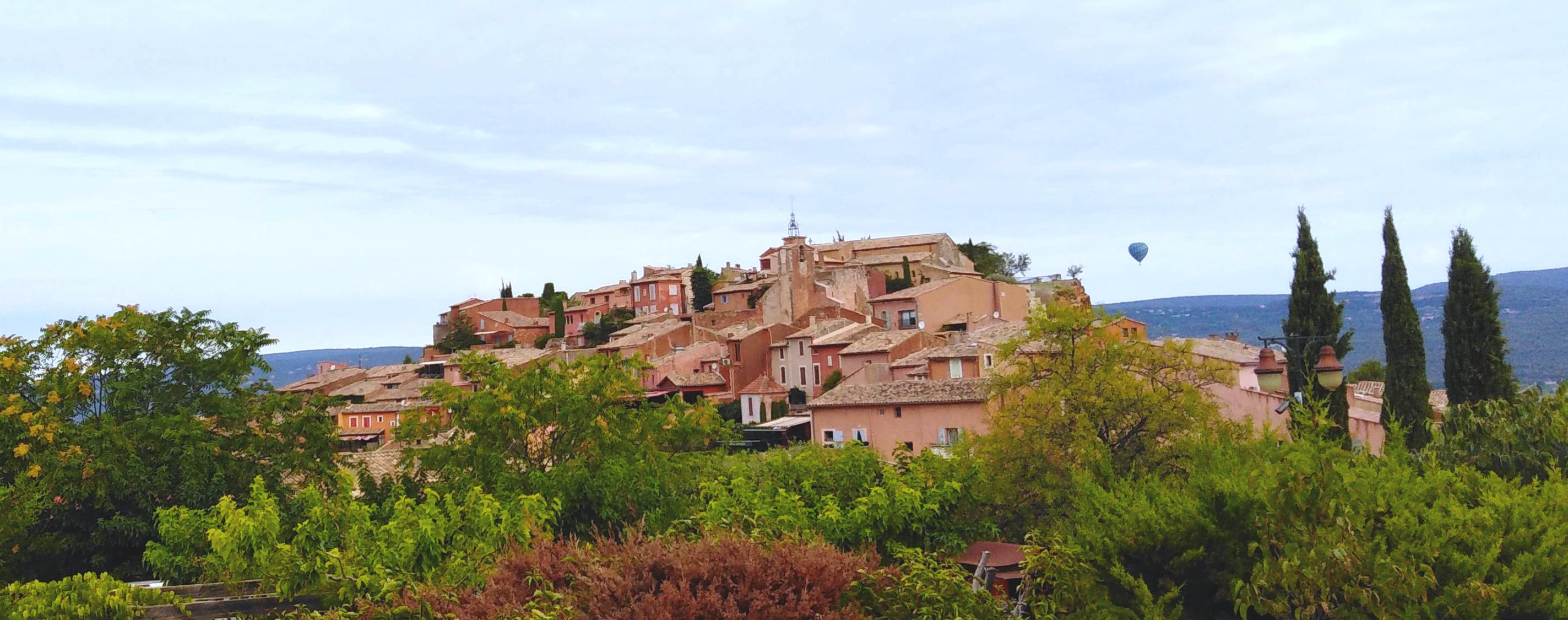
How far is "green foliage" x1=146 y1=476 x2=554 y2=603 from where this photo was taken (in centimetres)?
1061

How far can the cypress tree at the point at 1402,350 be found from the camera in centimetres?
2639

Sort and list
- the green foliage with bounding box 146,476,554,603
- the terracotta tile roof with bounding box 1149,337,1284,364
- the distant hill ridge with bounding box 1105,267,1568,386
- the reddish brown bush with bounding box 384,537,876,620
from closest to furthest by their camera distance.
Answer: the reddish brown bush with bounding box 384,537,876,620, the green foliage with bounding box 146,476,554,603, the terracotta tile roof with bounding box 1149,337,1284,364, the distant hill ridge with bounding box 1105,267,1568,386

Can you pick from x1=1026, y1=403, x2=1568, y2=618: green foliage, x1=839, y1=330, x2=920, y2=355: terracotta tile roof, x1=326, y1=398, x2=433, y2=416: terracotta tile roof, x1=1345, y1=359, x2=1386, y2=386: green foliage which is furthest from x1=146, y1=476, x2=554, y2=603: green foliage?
x1=1345, y1=359, x2=1386, y2=386: green foliage

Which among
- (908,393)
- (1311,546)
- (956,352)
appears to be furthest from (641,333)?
(1311,546)

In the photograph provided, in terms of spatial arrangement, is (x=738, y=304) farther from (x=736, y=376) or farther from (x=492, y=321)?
(x=492, y=321)

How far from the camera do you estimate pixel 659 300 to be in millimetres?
86812

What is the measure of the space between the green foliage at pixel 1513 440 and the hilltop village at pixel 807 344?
2399mm

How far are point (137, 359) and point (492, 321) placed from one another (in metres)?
71.8

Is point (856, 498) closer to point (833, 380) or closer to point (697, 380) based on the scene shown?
point (833, 380)

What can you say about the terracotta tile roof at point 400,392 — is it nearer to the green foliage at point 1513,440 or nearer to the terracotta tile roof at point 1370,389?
the terracotta tile roof at point 1370,389

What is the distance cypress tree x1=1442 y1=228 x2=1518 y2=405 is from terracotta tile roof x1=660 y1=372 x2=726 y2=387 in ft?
125

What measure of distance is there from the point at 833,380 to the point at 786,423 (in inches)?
206

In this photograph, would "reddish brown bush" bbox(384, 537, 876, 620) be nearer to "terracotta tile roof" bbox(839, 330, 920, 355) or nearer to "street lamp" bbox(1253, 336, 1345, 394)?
"street lamp" bbox(1253, 336, 1345, 394)

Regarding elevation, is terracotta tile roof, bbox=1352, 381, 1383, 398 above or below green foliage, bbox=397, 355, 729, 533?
below
